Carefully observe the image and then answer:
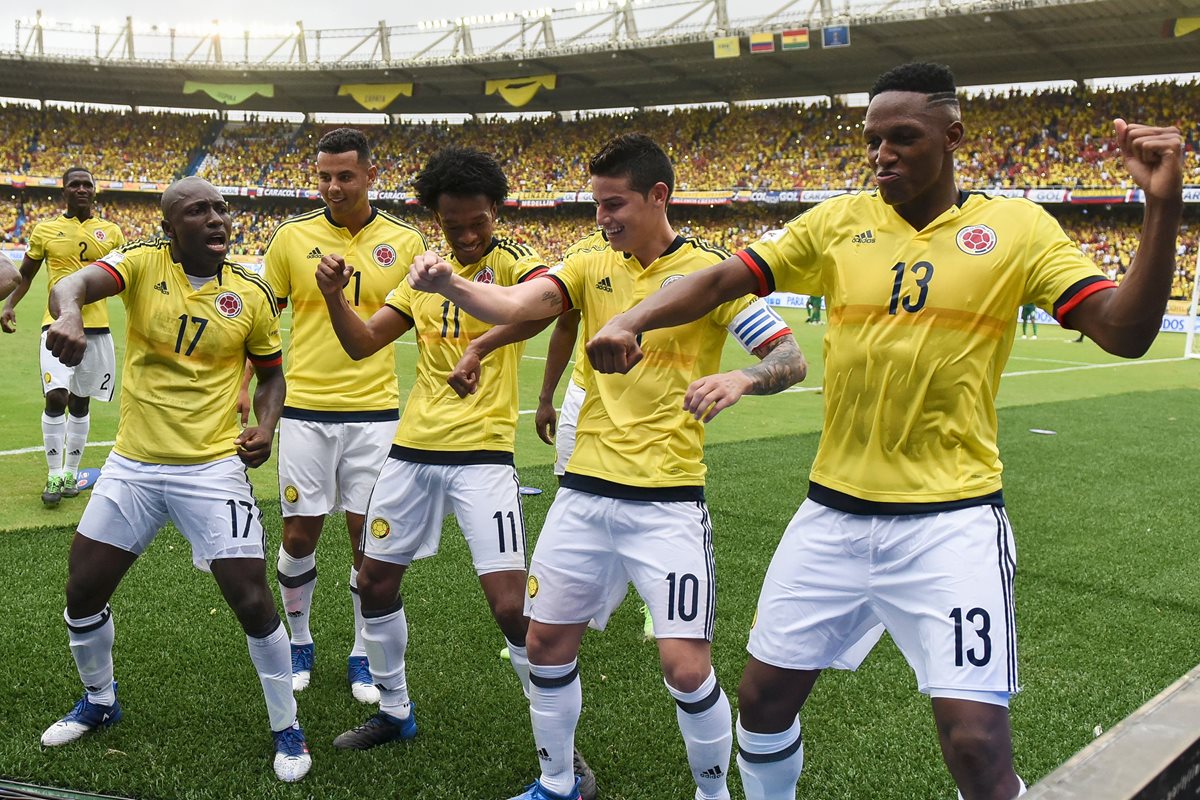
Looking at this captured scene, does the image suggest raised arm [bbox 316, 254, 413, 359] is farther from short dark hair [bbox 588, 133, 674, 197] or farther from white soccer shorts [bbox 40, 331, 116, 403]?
white soccer shorts [bbox 40, 331, 116, 403]

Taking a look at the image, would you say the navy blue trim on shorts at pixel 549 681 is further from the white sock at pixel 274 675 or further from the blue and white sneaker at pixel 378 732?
the white sock at pixel 274 675

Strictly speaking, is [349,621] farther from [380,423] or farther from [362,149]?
[362,149]

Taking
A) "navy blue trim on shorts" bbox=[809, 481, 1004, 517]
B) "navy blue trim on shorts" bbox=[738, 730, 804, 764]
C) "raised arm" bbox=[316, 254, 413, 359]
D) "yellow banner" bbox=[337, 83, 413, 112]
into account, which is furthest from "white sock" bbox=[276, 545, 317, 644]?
"yellow banner" bbox=[337, 83, 413, 112]

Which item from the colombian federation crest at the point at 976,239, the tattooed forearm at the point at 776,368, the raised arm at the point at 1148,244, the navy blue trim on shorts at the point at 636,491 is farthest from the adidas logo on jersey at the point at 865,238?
the navy blue trim on shorts at the point at 636,491

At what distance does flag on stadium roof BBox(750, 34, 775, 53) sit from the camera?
3844cm

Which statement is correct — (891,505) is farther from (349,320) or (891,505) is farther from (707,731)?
(349,320)

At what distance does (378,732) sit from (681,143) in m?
45.1

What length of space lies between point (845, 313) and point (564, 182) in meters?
46.4

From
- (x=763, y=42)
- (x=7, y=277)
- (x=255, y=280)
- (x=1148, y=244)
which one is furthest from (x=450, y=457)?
(x=763, y=42)

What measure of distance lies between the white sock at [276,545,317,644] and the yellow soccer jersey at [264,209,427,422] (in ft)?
2.39

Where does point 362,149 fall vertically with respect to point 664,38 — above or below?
below

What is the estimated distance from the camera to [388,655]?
4.04m

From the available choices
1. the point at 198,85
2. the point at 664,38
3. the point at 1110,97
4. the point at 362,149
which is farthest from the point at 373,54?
the point at 362,149

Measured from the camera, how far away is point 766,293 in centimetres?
298
